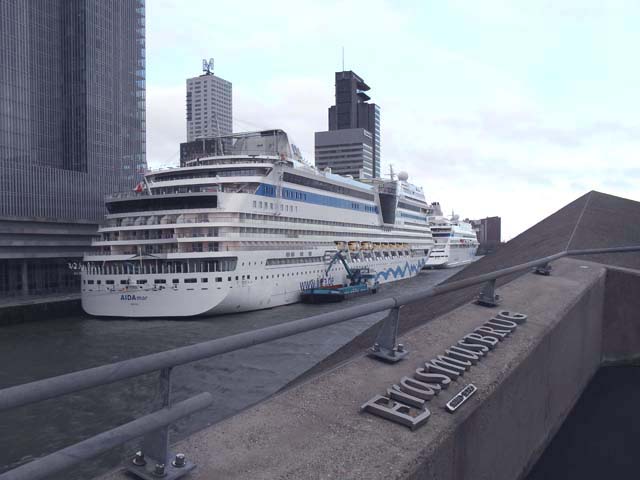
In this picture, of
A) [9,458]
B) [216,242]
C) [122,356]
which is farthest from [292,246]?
[9,458]

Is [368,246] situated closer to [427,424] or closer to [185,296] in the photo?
[185,296]

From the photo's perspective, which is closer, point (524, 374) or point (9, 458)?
point (524, 374)

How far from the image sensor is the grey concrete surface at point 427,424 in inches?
113

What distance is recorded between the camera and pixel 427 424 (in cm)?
343

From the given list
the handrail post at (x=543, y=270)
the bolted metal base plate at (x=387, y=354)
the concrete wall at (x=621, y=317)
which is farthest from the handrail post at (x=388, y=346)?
the concrete wall at (x=621, y=317)

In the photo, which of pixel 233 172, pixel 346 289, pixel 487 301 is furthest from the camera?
pixel 346 289

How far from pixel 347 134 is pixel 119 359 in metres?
162

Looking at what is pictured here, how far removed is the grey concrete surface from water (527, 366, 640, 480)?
0.58 ft

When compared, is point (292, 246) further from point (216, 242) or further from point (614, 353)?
point (614, 353)

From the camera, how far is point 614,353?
831cm

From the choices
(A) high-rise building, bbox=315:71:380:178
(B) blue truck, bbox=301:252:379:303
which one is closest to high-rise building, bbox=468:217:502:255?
(A) high-rise building, bbox=315:71:380:178

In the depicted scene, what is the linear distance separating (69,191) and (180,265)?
101 feet

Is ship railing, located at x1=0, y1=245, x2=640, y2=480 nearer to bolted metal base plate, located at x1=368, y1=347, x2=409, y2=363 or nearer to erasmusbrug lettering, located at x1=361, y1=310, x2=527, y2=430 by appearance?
erasmusbrug lettering, located at x1=361, y1=310, x2=527, y2=430

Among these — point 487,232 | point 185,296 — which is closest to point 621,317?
point 185,296
